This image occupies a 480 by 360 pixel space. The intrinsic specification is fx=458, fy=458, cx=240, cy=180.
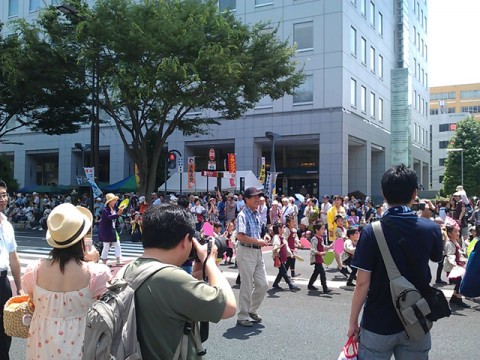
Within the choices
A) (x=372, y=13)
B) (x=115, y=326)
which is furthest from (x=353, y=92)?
(x=115, y=326)

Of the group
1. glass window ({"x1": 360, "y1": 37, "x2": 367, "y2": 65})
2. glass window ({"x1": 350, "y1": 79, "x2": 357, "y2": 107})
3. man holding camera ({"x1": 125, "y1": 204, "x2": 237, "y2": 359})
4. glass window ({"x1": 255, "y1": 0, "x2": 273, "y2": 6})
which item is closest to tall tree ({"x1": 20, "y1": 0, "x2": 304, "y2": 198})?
glass window ({"x1": 255, "y1": 0, "x2": 273, "y2": 6})

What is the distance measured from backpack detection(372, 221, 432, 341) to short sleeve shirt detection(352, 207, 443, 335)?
66 mm

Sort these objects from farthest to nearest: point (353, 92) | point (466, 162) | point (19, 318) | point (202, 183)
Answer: point (466, 162)
point (353, 92)
point (202, 183)
point (19, 318)

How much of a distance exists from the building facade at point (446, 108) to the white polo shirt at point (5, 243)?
8386 centimetres

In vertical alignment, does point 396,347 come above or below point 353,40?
below

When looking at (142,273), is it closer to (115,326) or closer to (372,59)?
(115,326)

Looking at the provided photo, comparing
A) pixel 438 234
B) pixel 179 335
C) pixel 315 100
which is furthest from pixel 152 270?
pixel 315 100

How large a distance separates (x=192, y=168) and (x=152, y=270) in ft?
72.2

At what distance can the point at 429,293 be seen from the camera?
2861 mm

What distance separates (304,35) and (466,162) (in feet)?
95.7

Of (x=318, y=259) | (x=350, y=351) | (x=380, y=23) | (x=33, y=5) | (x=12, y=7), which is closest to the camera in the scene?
(x=350, y=351)

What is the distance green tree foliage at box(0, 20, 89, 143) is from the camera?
18750mm

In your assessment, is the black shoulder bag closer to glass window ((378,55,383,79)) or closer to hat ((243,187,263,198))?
hat ((243,187,263,198))

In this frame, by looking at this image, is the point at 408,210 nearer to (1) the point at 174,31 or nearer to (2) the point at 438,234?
(2) the point at 438,234
